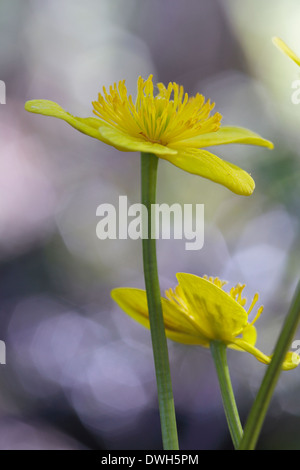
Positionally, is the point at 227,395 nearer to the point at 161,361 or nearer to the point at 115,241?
the point at 161,361

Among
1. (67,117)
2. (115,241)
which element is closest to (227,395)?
(67,117)

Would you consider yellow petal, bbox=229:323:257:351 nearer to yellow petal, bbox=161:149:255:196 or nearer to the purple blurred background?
yellow petal, bbox=161:149:255:196

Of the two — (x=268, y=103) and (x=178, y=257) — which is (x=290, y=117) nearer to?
(x=268, y=103)

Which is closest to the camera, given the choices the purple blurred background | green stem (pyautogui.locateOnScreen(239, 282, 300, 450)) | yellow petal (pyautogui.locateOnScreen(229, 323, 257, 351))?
green stem (pyautogui.locateOnScreen(239, 282, 300, 450))

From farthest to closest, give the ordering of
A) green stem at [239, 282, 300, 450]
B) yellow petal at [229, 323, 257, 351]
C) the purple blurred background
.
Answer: the purple blurred background < yellow petal at [229, 323, 257, 351] < green stem at [239, 282, 300, 450]

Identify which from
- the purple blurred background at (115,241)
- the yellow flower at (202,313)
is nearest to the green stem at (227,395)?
the yellow flower at (202,313)

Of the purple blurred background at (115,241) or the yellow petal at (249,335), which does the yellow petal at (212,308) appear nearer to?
the yellow petal at (249,335)

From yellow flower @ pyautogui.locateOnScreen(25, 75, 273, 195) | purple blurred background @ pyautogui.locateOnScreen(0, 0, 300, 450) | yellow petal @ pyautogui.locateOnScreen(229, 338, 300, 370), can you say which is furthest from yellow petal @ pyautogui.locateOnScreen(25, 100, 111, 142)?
purple blurred background @ pyautogui.locateOnScreen(0, 0, 300, 450)

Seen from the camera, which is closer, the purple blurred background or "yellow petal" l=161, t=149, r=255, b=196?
"yellow petal" l=161, t=149, r=255, b=196
